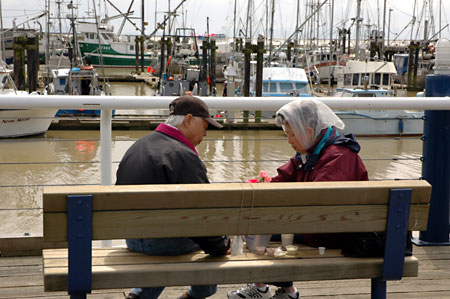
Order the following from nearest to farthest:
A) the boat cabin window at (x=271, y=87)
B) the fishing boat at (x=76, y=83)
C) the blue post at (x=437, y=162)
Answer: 1. the blue post at (x=437, y=162)
2. the fishing boat at (x=76, y=83)
3. the boat cabin window at (x=271, y=87)

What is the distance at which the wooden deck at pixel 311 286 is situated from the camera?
3141mm

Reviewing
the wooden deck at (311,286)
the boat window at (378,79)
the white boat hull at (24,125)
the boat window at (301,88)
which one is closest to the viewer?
the wooden deck at (311,286)

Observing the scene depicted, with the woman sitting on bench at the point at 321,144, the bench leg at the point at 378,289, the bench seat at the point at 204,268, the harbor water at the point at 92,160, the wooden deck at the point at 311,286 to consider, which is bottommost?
the harbor water at the point at 92,160

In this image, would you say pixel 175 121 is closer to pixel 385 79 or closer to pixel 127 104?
pixel 127 104

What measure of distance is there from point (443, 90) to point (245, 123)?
16.7 meters

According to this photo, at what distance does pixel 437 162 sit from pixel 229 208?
2.19m

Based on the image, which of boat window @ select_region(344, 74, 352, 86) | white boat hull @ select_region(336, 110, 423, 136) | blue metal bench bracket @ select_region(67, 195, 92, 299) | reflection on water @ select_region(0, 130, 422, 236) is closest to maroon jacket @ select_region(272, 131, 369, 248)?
blue metal bench bracket @ select_region(67, 195, 92, 299)

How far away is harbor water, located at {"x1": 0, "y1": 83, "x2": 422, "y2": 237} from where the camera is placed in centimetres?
1197

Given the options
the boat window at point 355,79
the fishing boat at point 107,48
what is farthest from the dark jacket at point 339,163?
the fishing boat at point 107,48

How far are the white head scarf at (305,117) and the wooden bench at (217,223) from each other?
42cm

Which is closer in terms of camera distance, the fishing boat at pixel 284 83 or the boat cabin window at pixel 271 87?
the fishing boat at pixel 284 83

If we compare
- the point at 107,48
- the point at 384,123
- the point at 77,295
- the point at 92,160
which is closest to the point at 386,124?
the point at 384,123

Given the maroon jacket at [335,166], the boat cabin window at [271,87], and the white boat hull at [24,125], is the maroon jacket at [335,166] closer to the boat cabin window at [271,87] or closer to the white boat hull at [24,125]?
the white boat hull at [24,125]

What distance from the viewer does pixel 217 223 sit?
216 centimetres
